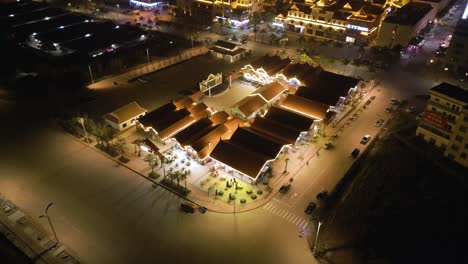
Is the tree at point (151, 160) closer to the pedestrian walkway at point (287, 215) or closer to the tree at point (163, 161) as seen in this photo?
the tree at point (163, 161)

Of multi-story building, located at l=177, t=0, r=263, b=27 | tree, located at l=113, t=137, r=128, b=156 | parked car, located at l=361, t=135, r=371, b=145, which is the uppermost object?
multi-story building, located at l=177, t=0, r=263, b=27

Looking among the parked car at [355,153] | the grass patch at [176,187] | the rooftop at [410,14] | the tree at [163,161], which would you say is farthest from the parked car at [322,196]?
the rooftop at [410,14]

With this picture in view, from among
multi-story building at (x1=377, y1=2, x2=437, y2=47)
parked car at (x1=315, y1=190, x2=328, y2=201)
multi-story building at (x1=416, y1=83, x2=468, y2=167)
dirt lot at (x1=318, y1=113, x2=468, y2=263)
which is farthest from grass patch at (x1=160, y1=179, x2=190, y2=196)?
multi-story building at (x1=377, y1=2, x2=437, y2=47)

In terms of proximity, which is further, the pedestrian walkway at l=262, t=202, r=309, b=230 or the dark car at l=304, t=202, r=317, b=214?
the dark car at l=304, t=202, r=317, b=214

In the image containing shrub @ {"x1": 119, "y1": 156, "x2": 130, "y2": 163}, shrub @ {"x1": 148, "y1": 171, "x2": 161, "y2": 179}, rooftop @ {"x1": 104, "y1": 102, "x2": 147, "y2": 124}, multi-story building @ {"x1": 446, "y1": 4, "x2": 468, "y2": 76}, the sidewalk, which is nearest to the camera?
the sidewalk

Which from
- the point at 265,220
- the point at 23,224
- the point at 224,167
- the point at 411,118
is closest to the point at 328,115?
the point at 411,118

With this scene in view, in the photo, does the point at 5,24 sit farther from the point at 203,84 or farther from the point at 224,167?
the point at 224,167

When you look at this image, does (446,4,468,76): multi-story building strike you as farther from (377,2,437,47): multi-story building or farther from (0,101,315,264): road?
→ (0,101,315,264): road
